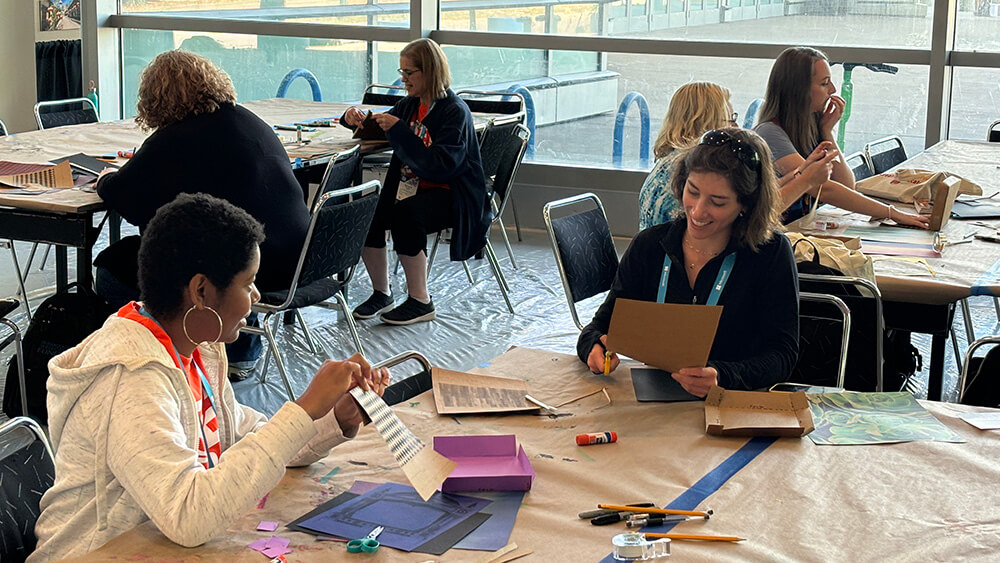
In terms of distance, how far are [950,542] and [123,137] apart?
4.13 metres

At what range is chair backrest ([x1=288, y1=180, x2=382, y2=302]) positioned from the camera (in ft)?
11.6

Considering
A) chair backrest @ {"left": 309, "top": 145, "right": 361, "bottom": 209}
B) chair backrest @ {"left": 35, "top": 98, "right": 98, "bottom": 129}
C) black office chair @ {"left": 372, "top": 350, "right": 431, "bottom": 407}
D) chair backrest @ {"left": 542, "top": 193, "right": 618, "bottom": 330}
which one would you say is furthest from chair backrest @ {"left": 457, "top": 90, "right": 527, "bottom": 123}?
black office chair @ {"left": 372, "top": 350, "right": 431, "bottom": 407}

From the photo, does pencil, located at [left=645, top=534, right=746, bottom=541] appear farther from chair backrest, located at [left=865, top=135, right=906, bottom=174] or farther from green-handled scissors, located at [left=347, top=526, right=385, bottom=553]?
chair backrest, located at [left=865, top=135, right=906, bottom=174]

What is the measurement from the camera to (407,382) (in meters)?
2.15

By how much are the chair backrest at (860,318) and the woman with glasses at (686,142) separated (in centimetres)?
64

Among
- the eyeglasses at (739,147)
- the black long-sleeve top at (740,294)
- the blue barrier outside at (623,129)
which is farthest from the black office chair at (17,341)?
the blue barrier outside at (623,129)

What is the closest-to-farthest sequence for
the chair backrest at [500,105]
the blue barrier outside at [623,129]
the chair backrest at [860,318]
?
the chair backrest at [860,318]
the chair backrest at [500,105]
the blue barrier outside at [623,129]

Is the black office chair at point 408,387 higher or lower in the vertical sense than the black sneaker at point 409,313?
higher

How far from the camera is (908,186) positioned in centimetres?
420

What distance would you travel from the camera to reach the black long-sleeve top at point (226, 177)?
3.61 metres

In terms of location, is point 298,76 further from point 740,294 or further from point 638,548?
point 638,548

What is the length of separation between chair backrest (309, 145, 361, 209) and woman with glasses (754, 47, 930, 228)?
5.19 ft

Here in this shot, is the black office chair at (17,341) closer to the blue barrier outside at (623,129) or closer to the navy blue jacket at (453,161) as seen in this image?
the navy blue jacket at (453,161)

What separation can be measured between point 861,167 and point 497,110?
2.11 metres
